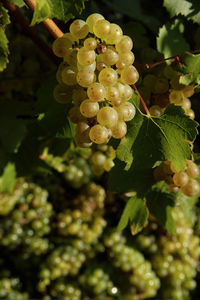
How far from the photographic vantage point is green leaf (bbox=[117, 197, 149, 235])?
0.61 m

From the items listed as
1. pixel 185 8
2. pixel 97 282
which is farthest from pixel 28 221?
pixel 185 8

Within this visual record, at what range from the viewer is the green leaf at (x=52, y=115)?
1.84 feet

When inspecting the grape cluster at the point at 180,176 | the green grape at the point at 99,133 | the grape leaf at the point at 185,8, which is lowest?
the grape cluster at the point at 180,176

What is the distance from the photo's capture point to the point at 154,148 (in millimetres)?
508

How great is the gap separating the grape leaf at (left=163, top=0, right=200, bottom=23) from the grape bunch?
0.71 ft

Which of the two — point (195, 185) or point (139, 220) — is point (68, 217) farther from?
point (195, 185)

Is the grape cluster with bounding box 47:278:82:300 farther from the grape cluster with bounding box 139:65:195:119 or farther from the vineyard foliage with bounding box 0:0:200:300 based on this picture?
the grape cluster with bounding box 139:65:195:119

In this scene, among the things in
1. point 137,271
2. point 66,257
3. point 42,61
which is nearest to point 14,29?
point 42,61

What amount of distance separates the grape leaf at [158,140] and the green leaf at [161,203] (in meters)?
0.11

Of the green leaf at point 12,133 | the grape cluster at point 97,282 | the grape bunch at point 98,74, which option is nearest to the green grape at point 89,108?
the grape bunch at point 98,74

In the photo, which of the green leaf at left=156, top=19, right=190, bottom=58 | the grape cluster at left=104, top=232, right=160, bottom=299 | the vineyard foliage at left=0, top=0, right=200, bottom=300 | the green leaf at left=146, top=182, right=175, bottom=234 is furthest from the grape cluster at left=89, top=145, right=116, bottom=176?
the grape cluster at left=104, top=232, right=160, bottom=299

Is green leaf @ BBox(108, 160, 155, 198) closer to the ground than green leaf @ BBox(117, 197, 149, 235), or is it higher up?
higher up

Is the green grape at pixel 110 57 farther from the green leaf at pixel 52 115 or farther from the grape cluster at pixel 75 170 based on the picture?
the grape cluster at pixel 75 170

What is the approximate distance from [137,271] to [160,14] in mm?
925
